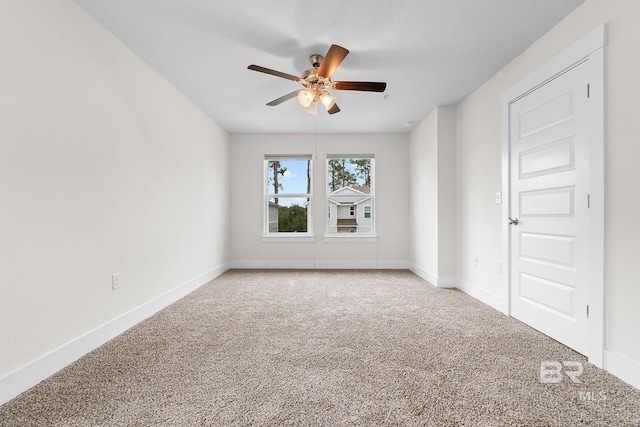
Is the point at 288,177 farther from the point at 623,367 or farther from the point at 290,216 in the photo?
the point at 623,367

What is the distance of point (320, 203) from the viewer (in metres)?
5.38

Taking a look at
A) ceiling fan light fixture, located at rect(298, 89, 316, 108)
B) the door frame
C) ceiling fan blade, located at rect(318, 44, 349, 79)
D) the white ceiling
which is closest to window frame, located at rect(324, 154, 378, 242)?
the white ceiling

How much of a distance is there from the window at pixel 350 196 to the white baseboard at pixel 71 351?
3.04 metres

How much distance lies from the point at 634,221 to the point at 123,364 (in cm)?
316

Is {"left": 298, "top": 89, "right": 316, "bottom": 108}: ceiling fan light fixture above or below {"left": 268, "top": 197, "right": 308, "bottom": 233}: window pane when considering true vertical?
above

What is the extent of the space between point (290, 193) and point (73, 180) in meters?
3.62

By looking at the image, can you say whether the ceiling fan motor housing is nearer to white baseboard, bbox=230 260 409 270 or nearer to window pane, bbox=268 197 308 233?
window pane, bbox=268 197 308 233

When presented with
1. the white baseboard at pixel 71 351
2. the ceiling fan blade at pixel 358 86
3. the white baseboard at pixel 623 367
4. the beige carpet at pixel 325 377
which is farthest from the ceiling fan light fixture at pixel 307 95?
the white baseboard at pixel 623 367

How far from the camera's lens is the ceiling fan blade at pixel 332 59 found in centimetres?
218

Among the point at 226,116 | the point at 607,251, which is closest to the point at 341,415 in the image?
the point at 607,251

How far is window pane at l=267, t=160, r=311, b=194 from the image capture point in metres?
5.46

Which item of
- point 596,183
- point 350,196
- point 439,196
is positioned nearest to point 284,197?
point 350,196

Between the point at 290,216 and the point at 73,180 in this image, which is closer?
the point at 73,180

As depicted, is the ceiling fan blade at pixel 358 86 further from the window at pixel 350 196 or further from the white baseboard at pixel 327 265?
the white baseboard at pixel 327 265
